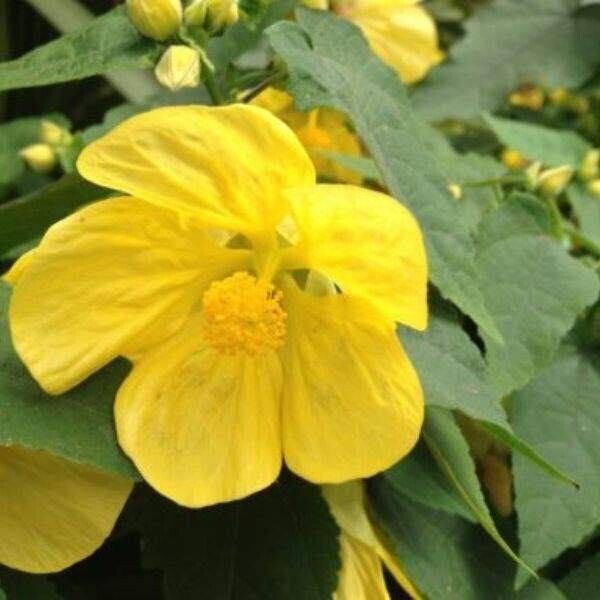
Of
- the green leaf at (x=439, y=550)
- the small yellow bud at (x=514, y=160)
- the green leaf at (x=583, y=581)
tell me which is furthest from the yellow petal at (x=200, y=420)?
the small yellow bud at (x=514, y=160)

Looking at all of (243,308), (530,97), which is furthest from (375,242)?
(530,97)

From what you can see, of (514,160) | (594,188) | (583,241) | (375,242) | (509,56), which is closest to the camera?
(375,242)

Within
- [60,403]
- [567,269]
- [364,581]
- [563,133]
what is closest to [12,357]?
[60,403]

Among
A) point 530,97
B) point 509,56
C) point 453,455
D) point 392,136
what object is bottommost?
point 530,97

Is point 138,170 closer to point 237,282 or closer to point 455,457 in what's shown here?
point 237,282

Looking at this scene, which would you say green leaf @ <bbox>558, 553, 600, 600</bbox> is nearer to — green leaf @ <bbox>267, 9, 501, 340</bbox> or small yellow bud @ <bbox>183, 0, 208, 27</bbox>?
green leaf @ <bbox>267, 9, 501, 340</bbox>

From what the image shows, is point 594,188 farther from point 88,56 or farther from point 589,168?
point 88,56

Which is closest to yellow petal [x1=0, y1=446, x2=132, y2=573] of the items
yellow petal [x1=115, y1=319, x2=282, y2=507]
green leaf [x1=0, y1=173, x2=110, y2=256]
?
yellow petal [x1=115, y1=319, x2=282, y2=507]
